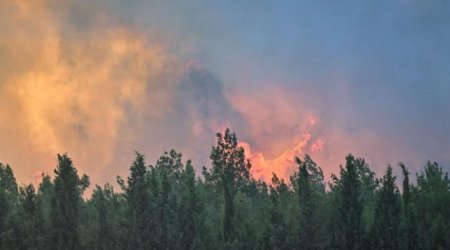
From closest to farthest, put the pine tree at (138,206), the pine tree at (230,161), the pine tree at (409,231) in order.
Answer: the pine tree at (409,231)
the pine tree at (138,206)
the pine tree at (230,161)

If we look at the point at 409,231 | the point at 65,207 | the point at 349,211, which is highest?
the point at 65,207

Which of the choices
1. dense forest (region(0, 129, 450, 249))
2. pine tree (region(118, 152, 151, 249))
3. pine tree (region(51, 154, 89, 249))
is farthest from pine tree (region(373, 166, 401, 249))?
pine tree (region(51, 154, 89, 249))

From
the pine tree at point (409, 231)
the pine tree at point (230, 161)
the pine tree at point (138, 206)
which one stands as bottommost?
the pine tree at point (409, 231)

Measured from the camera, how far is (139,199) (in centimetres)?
4900

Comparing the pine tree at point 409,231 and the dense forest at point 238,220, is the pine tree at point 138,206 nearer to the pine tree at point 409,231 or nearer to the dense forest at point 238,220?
the dense forest at point 238,220

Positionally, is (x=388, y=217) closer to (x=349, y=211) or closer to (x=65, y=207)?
(x=349, y=211)

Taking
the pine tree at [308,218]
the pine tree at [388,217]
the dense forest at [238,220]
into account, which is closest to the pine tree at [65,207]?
the dense forest at [238,220]

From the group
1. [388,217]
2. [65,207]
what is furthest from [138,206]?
[388,217]

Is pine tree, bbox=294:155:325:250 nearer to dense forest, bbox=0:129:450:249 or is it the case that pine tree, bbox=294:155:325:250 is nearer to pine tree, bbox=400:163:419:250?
dense forest, bbox=0:129:450:249

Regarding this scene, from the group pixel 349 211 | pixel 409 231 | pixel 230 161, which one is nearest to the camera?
pixel 409 231

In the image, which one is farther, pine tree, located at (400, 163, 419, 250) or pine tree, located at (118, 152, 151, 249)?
pine tree, located at (118, 152, 151, 249)

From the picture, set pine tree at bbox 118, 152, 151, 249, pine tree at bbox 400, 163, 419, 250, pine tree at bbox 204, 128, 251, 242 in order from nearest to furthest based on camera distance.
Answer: pine tree at bbox 400, 163, 419, 250 → pine tree at bbox 118, 152, 151, 249 → pine tree at bbox 204, 128, 251, 242

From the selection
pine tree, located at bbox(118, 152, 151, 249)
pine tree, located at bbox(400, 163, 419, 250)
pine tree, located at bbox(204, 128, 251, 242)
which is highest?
pine tree, located at bbox(204, 128, 251, 242)

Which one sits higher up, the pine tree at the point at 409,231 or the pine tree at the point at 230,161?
the pine tree at the point at 230,161
